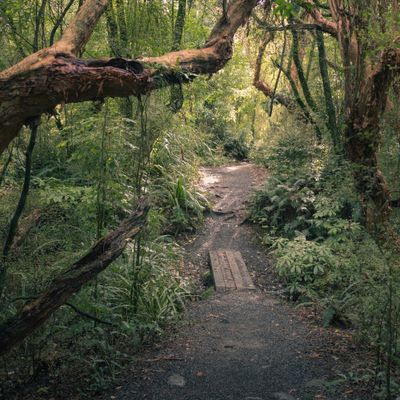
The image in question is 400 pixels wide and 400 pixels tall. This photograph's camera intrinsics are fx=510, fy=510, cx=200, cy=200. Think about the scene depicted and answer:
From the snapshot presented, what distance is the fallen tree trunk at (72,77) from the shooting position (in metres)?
3.71

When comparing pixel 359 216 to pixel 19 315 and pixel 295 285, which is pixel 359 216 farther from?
pixel 19 315

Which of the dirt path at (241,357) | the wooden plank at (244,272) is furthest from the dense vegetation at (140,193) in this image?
the wooden plank at (244,272)

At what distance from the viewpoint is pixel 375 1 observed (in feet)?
19.9

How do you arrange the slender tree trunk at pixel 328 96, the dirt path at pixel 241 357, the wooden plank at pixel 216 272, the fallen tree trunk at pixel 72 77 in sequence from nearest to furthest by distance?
the fallen tree trunk at pixel 72 77, the dirt path at pixel 241 357, the wooden plank at pixel 216 272, the slender tree trunk at pixel 328 96

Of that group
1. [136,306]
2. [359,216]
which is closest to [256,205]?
[359,216]

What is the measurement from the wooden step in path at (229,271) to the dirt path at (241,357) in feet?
0.87

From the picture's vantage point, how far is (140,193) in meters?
5.99

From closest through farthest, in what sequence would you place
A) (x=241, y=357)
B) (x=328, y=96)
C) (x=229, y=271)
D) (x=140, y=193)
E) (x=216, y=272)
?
(x=241, y=357) → (x=140, y=193) → (x=216, y=272) → (x=229, y=271) → (x=328, y=96)

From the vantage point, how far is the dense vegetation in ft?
14.4

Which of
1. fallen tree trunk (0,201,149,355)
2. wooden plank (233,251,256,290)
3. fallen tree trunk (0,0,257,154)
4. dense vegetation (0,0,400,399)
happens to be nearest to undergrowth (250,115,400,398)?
dense vegetation (0,0,400,399)

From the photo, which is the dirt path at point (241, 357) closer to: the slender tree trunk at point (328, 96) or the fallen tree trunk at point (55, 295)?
the fallen tree trunk at point (55, 295)

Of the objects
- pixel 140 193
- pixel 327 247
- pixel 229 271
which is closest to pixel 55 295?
pixel 140 193

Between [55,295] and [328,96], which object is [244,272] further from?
[55,295]

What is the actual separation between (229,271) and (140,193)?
3376 mm
